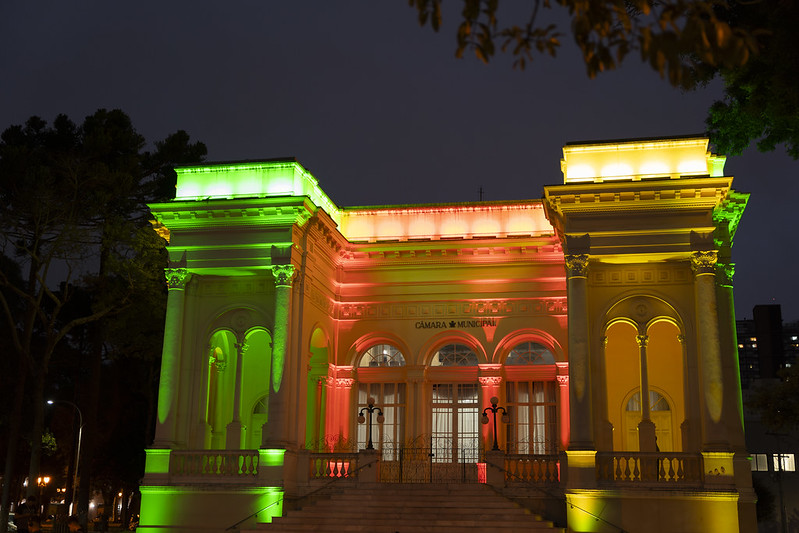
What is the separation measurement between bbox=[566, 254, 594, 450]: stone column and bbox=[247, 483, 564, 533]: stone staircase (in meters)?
2.10

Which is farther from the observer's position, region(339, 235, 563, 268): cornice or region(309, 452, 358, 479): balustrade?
region(339, 235, 563, 268): cornice

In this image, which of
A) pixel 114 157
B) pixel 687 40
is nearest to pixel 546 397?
pixel 114 157

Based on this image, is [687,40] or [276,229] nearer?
[687,40]

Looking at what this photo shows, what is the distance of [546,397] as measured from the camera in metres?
23.8

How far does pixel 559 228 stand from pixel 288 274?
22.1ft

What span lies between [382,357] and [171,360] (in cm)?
637

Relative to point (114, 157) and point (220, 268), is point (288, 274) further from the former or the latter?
point (114, 157)

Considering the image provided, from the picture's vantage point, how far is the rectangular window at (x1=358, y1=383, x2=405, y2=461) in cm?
2405

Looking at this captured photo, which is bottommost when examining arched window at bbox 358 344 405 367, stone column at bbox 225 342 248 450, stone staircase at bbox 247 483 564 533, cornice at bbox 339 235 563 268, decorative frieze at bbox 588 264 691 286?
stone staircase at bbox 247 483 564 533

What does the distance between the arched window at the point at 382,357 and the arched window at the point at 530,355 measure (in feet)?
10.3

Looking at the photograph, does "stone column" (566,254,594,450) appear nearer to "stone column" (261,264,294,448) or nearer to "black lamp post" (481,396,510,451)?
"black lamp post" (481,396,510,451)

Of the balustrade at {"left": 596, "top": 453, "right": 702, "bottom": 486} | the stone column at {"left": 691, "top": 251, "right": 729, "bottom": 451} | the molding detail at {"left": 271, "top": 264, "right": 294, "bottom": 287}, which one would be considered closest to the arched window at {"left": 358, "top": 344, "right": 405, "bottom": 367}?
the molding detail at {"left": 271, "top": 264, "right": 294, "bottom": 287}

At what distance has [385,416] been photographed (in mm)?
24516

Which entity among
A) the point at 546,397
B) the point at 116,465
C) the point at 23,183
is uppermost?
the point at 23,183
